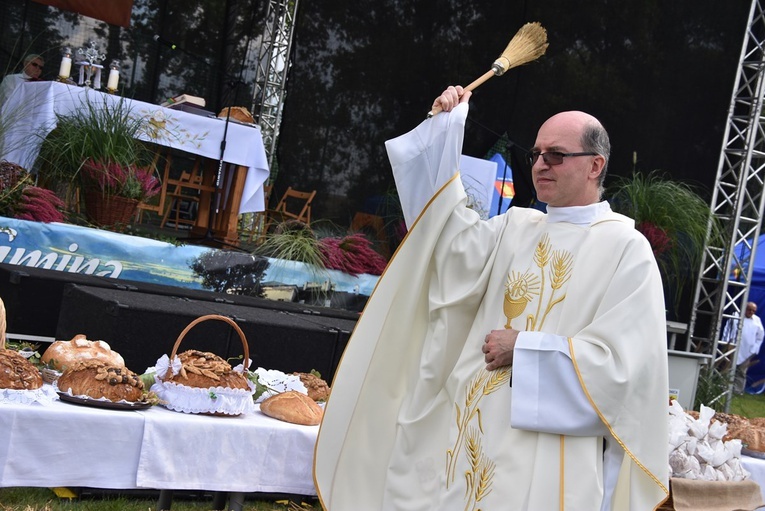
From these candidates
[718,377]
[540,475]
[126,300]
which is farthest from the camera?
[718,377]

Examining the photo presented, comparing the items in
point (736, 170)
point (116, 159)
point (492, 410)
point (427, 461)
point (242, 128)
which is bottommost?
point (427, 461)

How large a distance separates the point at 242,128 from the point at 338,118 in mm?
3469

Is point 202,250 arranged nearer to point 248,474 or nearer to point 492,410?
point 248,474

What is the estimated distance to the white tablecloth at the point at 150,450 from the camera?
2850 millimetres

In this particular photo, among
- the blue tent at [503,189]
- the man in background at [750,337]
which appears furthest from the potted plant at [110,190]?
the man in background at [750,337]

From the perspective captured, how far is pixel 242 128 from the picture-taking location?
7.42 m

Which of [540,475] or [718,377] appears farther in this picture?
[718,377]

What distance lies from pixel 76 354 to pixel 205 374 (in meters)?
0.56

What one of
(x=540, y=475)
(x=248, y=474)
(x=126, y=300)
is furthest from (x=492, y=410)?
(x=126, y=300)

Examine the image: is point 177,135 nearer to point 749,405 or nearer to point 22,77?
point 22,77

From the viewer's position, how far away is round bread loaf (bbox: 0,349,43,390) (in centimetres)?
286

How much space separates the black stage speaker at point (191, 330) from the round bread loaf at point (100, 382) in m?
1.14

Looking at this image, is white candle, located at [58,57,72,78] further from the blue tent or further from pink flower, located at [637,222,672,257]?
pink flower, located at [637,222,672,257]

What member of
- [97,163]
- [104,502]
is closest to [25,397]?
[104,502]
